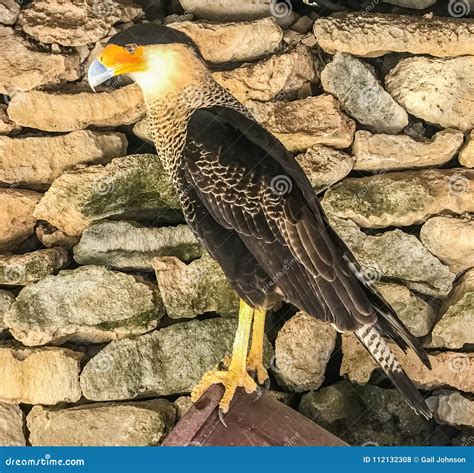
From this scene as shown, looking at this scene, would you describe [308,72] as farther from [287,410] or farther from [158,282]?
[287,410]

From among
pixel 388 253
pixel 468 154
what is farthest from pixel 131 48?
pixel 468 154

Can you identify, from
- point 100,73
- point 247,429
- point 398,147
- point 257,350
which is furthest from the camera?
point 398,147

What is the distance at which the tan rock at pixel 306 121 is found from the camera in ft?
8.05

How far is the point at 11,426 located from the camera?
8.04 feet

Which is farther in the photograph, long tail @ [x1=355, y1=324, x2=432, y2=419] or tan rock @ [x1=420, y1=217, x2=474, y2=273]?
A: tan rock @ [x1=420, y1=217, x2=474, y2=273]

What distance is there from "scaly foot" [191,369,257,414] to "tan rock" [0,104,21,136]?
919 mm

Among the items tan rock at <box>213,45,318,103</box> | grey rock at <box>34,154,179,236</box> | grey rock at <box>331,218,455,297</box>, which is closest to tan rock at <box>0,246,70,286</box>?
grey rock at <box>34,154,179,236</box>

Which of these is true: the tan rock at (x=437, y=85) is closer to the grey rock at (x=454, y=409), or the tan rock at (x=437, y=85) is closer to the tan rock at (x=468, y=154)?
the tan rock at (x=468, y=154)

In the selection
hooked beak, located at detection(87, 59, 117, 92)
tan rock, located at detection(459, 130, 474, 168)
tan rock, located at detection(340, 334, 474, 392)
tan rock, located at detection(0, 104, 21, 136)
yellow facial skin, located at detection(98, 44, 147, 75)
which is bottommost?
tan rock, located at detection(340, 334, 474, 392)

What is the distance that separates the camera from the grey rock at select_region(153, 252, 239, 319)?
247 centimetres

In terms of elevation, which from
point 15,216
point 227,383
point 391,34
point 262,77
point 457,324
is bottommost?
point 457,324

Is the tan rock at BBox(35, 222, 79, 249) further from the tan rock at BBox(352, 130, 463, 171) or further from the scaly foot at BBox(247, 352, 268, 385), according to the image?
the tan rock at BBox(352, 130, 463, 171)

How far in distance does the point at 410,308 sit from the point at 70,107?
1112 millimetres

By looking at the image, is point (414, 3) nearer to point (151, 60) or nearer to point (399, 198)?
point (399, 198)
